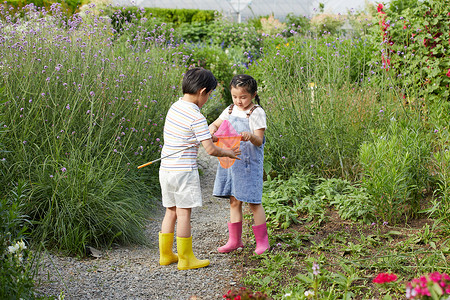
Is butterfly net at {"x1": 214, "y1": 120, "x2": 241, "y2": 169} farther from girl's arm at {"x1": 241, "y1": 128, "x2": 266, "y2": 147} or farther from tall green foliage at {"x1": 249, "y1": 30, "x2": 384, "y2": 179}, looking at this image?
tall green foliage at {"x1": 249, "y1": 30, "x2": 384, "y2": 179}

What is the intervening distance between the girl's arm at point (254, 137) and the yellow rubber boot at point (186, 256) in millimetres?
848

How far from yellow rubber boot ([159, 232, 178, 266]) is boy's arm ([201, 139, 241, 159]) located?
28.8 inches

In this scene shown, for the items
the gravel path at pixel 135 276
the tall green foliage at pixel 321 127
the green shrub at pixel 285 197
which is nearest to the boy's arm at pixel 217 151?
the gravel path at pixel 135 276

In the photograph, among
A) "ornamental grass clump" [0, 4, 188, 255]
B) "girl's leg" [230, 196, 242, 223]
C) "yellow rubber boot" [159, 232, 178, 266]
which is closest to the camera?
"yellow rubber boot" [159, 232, 178, 266]

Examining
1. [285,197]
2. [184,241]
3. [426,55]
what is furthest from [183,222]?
[426,55]

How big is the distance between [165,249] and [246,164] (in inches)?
35.3

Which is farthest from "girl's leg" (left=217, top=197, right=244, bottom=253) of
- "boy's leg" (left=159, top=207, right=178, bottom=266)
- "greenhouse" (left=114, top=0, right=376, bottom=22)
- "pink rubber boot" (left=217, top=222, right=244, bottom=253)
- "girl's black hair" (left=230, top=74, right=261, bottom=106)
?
"greenhouse" (left=114, top=0, right=376, bottom=22)

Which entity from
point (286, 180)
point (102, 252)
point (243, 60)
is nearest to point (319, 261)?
point (102, 252)

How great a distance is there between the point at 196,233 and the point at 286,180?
1297 millimetres

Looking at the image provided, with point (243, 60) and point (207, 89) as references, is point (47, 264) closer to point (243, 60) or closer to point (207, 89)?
point (207, 89)

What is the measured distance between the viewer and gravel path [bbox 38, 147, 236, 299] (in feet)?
9.95

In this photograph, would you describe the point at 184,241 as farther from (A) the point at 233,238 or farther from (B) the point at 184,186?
(A) the point at 233,238

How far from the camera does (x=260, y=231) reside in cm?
370

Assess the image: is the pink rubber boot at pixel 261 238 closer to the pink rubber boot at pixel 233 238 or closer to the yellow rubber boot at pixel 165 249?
the pink rubber boot at pixel 233 238
